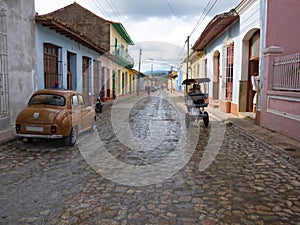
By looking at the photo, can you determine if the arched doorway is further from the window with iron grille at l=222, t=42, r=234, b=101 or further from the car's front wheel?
the car's front wheel

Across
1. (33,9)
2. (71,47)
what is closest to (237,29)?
(71,47)

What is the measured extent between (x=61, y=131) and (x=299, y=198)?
498 cm

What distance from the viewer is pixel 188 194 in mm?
3986

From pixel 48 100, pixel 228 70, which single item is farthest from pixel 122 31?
pixel 48 100

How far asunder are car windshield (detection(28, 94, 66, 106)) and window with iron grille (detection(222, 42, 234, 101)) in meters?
9.97

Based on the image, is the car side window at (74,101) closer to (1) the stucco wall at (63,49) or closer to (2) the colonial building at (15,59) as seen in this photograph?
(2) the colonial building at (15,59)

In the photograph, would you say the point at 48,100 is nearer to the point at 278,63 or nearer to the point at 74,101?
the point at 74,101

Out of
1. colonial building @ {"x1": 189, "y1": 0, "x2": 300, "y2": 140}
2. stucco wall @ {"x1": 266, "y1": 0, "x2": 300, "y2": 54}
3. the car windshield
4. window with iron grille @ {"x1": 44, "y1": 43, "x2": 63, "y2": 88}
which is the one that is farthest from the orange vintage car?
stucco wall @ {"x1": 266, "y1": 0, "x2": 300, "y2": 54}

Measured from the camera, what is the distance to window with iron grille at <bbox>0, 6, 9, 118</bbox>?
8102 mm

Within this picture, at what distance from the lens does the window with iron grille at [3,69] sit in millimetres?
8102

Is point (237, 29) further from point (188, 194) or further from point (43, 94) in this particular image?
point (188, 194)

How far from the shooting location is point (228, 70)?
1515cm

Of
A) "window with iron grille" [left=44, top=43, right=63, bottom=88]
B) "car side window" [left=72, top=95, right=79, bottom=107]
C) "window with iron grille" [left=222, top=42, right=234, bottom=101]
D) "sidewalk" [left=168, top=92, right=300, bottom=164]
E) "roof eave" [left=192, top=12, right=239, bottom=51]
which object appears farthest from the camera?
"window with iron grille" [left=222, top=42, right=234, bottom=101]

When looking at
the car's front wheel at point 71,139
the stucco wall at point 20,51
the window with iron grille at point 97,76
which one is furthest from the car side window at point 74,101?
the window with iron grille at point 97,76
